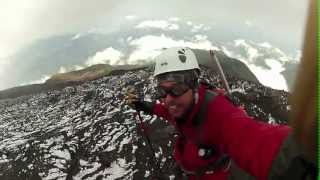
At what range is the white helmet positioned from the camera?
7.39 meters

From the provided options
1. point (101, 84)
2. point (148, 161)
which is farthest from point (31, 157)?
point (101, 84)

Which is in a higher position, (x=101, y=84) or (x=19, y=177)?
(x=101, y=84)

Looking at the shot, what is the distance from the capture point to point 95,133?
65.4ft

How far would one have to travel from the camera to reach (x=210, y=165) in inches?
322

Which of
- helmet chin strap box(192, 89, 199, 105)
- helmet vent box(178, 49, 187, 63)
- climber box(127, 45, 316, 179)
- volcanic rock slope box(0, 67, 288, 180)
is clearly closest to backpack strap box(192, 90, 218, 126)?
climber box(127, 45, 316, 179)

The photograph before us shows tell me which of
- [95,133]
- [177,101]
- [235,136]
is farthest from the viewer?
[95,133]

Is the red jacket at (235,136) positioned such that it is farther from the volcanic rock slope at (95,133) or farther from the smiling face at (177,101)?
the volcanic rock slope at (95,133)

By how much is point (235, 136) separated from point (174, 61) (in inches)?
152

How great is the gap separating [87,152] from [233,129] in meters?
15.0

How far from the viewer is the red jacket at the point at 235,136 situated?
9.54 ft

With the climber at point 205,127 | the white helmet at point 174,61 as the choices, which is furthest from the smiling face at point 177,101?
the white helmet at point 174,61

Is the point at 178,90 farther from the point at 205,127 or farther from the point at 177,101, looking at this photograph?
the point at 205,127

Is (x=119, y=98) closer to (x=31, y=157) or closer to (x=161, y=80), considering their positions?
(x=31, y=157)

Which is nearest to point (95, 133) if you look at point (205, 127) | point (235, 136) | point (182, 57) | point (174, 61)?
point (182, 57)
